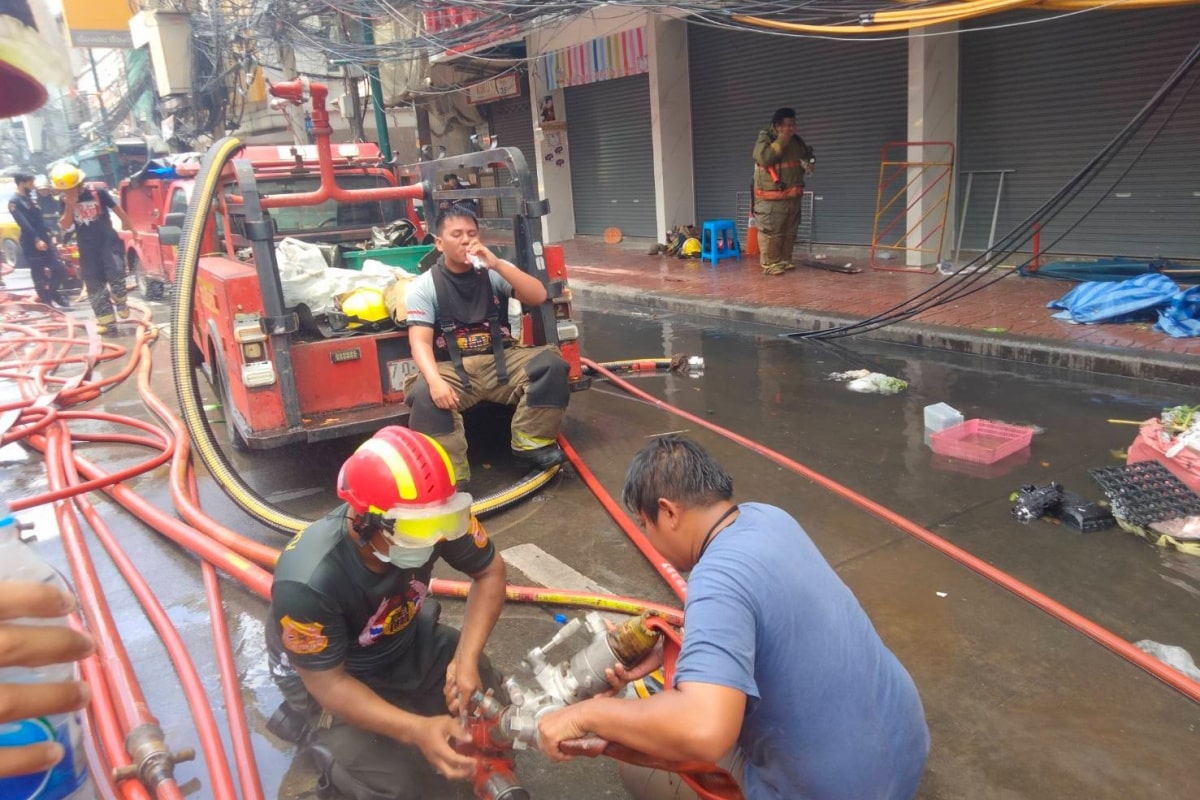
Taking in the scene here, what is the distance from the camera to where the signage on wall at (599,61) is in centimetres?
1455

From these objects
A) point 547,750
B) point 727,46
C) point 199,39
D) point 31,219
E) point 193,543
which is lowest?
point 193,543

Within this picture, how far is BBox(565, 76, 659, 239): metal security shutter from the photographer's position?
15.6 metres

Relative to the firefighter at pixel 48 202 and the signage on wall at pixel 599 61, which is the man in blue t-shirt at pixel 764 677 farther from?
the firefighter at pixel 48 202

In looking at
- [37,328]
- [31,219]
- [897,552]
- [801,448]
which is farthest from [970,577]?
[31,219]

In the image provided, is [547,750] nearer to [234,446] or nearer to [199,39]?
[234,446]

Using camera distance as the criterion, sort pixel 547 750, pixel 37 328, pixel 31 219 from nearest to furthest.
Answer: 1. pixel 547 750
2. pixel 37 328
3. pixel 31 219

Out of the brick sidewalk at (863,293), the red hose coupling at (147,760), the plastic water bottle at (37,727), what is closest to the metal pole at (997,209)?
the brick sidewalk at (863,293)

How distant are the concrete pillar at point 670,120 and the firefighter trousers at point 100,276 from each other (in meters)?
8.46

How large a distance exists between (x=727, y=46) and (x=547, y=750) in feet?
44.1

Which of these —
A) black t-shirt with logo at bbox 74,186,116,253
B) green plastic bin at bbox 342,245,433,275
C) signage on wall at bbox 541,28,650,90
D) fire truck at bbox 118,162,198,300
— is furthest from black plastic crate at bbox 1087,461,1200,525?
signage on wall at bbox 541,28,650,90

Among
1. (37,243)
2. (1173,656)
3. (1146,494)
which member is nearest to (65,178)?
(37,243)

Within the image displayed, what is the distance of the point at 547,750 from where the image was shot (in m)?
1.83

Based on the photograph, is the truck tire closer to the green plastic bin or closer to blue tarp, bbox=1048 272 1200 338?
the green plastic bin

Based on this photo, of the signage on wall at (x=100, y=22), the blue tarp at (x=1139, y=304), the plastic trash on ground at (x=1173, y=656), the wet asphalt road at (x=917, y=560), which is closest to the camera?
the wet asphalt road at (x=917, y=560)
